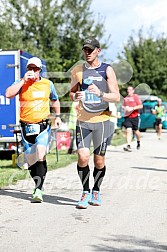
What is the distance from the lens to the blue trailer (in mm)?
15555

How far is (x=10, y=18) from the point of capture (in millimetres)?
33031

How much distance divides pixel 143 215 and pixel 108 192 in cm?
217

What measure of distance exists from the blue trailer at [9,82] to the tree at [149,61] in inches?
1497

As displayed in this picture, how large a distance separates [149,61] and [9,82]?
4046 centimetres

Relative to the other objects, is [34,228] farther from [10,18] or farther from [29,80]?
[10,18]

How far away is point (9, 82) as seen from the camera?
1554cm

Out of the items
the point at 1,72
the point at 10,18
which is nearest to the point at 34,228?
the point at 1,72

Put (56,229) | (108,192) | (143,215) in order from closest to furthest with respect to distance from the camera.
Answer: (56,229)
(143,215)
(108,192)

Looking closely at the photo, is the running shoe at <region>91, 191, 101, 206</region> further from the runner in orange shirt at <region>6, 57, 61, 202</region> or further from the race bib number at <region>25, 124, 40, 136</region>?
the race bib number at <region>25, 124, 40, 136</region>

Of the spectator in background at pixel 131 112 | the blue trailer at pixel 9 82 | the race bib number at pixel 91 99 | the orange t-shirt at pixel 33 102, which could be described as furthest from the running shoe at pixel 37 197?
the spectator in background at pixel 131 112

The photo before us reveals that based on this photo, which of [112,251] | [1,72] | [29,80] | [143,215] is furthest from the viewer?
[1,72]

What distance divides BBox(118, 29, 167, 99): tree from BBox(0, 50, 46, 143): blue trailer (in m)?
38.0

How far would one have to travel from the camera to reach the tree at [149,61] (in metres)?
54.2

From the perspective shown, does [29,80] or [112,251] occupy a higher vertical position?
[29,80]
